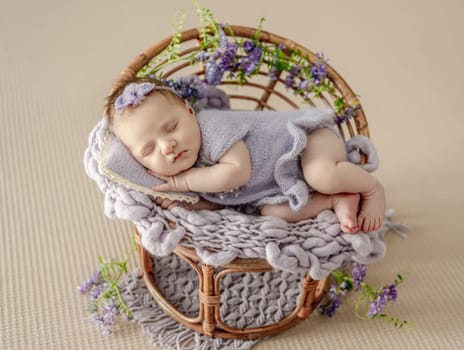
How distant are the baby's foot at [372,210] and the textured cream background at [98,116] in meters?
0.30

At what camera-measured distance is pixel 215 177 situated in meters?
1.12

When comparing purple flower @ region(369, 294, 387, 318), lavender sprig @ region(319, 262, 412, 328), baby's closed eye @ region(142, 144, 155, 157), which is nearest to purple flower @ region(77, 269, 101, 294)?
baby's closed eye @ region(142, 144, 155, 157)

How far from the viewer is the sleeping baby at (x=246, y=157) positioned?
3.63 ft

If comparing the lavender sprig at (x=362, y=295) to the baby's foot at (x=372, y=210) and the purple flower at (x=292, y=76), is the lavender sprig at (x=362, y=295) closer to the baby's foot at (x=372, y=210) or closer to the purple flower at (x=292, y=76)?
the baby's foot at (x=372, y=210)

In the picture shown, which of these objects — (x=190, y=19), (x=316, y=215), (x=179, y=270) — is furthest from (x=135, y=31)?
(x=316, y=215)

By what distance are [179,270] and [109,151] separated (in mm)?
434

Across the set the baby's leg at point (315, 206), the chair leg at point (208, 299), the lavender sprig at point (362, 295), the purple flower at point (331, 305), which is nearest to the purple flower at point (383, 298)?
the lavender sprig at point (362, 295)

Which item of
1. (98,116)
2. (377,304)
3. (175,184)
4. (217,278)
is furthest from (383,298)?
(98,116)

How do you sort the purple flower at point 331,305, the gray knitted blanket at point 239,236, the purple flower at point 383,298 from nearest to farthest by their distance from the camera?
the gray knitted blanket at point 239,236 → the purple flower at point 383,298 → the purple flower at point 331,305

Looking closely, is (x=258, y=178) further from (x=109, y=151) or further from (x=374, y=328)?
(x=374, y=328)

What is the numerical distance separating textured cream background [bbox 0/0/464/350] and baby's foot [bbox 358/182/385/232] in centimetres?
30

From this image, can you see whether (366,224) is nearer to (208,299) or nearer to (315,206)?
(315,206)

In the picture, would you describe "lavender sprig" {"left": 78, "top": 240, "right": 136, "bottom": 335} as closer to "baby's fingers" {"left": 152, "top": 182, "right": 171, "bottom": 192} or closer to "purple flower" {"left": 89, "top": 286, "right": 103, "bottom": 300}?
"purple flower" {"left": 89, "top": 286, "right": 103, "bottom": 300}

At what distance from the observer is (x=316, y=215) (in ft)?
3.85
